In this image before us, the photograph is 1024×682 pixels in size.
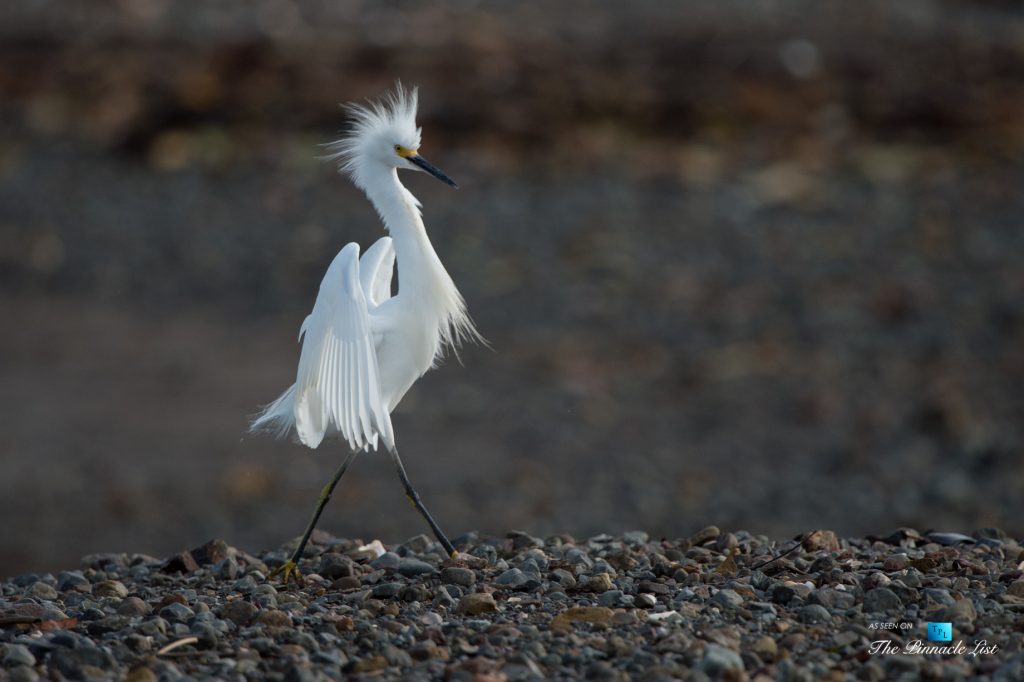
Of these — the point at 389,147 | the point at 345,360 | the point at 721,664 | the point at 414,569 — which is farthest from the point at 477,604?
the point at 389,147

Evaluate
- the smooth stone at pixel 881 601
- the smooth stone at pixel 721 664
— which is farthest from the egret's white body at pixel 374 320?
the smooth stone at pixel 881 601

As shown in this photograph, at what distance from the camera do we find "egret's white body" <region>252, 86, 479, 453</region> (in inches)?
208

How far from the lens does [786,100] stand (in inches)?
686

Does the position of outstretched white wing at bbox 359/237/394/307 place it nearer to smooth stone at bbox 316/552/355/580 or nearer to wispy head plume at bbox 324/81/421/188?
wispy head plume at bbox 324/81/421/188

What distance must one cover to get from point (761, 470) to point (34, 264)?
864 cm

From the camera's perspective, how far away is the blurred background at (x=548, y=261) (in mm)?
11250

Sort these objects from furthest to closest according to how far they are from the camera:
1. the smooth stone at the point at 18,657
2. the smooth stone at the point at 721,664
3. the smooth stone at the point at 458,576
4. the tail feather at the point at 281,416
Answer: the tail feather at the point at 281,416 → the smooth stone at the point at 458,576 → the smooth stone at the point at 18,657 → the smooth stone at the point at 721,664

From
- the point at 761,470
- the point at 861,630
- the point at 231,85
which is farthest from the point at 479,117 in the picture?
the point at 861,630

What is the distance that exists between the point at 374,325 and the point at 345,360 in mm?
376

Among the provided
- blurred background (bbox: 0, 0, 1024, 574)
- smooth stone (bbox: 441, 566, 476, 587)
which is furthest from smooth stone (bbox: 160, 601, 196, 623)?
blurred background (bbox: 0, 0, 1024, 574)

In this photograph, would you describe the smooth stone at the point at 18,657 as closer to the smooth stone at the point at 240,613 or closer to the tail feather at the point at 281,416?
the smooth stone at the point at 240,613

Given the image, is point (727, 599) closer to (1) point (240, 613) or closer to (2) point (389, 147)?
(1) point (240, 613)

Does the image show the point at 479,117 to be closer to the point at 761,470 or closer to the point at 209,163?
the point at 209,163

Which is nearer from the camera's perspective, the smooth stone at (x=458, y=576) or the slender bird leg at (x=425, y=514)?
the smooth stone at (x=458, y=576)
